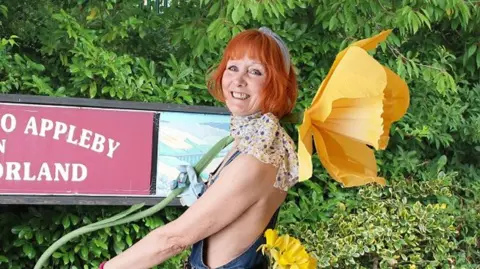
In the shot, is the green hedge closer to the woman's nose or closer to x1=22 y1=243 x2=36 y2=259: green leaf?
x1=22 y1=243 x2=36 y2=259: green leaf

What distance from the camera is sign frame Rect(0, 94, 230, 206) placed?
2287mm

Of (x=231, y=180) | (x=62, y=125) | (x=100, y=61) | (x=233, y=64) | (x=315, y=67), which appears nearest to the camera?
(x=231, y=180)

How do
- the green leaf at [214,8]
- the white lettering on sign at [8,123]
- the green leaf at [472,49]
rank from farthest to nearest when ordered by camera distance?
1. the green leaf at [472,49]
2. the green leaf at [214,8]
3. the white lettering on sign at [8,123]

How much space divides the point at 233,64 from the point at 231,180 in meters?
0.28

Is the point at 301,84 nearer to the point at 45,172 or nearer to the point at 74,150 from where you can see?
the point at 74,150

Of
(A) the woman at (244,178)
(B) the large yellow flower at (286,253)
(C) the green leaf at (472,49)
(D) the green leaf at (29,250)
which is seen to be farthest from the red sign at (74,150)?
(C) the green leaf at (472,49)

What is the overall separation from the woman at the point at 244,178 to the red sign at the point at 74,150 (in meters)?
1.12

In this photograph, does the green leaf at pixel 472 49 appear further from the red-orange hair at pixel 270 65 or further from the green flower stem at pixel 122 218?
the green flower stem at pixel 122 218

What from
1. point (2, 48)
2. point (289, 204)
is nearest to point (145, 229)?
point (289, 204)

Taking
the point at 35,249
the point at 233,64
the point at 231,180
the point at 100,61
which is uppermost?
the point at 233,64

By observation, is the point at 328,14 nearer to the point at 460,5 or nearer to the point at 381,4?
the point at 381,4

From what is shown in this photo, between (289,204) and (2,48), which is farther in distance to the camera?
(289,204)

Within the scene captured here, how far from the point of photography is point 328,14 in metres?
2.66

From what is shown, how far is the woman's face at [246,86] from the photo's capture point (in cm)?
130
